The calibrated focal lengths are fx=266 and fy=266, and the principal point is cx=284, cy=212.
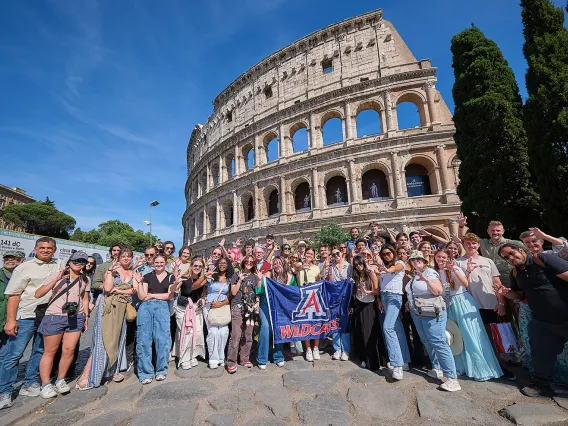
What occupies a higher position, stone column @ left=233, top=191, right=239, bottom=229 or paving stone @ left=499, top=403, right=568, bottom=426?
stone column @ left=233, top=191, right=239, bottom=229

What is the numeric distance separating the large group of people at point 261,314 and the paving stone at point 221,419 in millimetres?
1413

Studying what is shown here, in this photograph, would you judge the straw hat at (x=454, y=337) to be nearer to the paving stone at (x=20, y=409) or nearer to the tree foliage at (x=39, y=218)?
the paving stone at (x=20, y=409)

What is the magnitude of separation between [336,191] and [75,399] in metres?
17.3

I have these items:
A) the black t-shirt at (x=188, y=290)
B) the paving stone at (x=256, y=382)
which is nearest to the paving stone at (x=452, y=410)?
the paving stone at (x=256, y=382)

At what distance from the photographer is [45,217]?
5003cm

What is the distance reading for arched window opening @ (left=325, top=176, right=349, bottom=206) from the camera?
18.7 m

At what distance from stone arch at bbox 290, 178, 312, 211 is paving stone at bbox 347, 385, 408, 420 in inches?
642

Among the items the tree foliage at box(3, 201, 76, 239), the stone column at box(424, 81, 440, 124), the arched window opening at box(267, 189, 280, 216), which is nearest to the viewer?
the stone column at box(424, 81, 440, 124)

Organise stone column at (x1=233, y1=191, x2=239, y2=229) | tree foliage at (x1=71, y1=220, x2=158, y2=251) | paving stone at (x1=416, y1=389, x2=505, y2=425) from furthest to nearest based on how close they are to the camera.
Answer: tree foliage at (x1=71, y1=220, x2=158, y2=251) → stone column at (x1=233, y1=191, x2=239, y2=229) → paving stone at (x1=416, y1=389, x2=505, y2=425)

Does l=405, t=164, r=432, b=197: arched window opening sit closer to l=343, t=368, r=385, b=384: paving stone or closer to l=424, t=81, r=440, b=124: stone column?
l=424, t=81, r=440, b=124: stone column

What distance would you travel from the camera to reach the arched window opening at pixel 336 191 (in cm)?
1866

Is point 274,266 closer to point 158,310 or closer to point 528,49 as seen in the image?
point 158,310

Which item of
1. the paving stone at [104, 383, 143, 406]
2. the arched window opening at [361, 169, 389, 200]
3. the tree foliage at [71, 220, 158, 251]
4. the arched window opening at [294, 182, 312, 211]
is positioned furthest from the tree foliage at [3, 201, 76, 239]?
the paving stone at [104, 383, 143, 406]

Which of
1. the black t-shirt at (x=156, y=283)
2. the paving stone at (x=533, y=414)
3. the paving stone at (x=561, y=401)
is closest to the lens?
the paving stone at (x=533, y=414)
